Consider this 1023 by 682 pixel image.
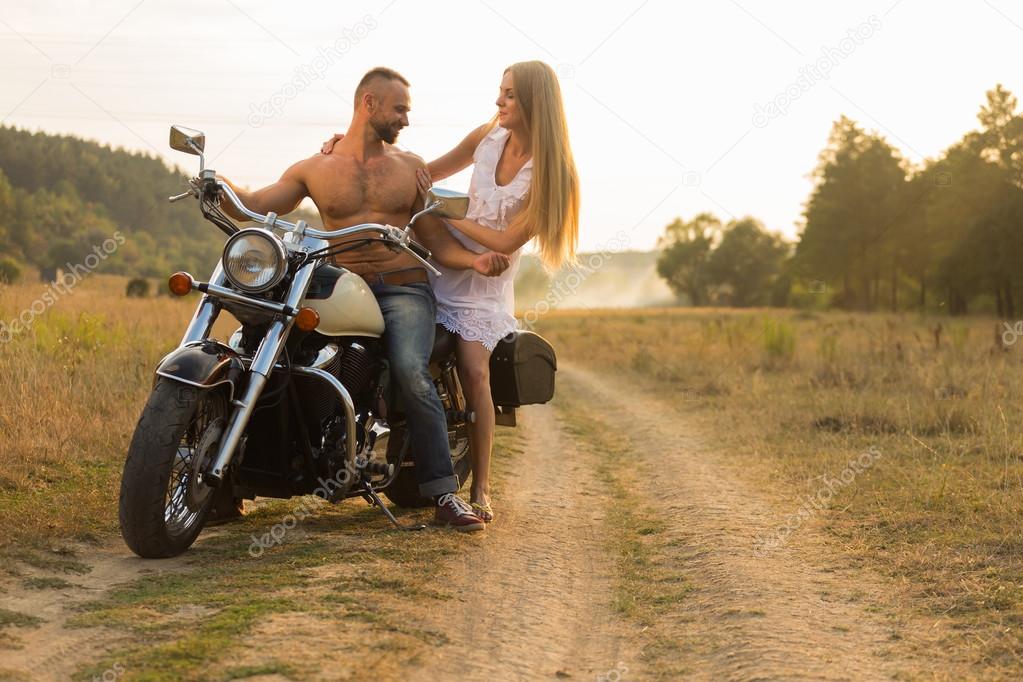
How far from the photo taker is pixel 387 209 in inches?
209

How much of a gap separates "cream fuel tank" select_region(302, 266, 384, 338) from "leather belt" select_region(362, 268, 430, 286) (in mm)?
418

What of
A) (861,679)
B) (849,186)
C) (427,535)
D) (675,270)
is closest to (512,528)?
(427,535)

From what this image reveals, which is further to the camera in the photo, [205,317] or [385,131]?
→ [385,131]

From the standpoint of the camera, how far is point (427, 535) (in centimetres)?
515

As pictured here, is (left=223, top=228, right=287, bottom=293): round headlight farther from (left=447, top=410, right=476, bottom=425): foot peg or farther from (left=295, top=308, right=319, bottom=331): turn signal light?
(left=447, top=410, right=476, bottom=425): foot peg

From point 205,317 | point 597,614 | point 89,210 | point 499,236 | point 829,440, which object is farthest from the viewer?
point 89,210

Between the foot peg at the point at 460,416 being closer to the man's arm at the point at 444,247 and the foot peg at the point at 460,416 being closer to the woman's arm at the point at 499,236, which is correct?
the man's arm at the point at 444,247

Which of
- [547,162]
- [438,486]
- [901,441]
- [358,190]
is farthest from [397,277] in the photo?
[901,441]

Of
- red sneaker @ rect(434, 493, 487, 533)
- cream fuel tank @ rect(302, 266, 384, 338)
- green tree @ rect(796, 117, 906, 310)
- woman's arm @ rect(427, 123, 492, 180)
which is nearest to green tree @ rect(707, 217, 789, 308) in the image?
green tree @ rect(796, 117, 906, 310)

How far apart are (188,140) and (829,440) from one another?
5732 mm

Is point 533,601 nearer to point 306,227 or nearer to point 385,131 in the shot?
point 306,227

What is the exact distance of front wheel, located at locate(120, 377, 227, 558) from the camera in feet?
13.7

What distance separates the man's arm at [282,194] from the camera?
5266mm

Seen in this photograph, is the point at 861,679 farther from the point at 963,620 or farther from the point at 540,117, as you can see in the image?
the point at 540,117
